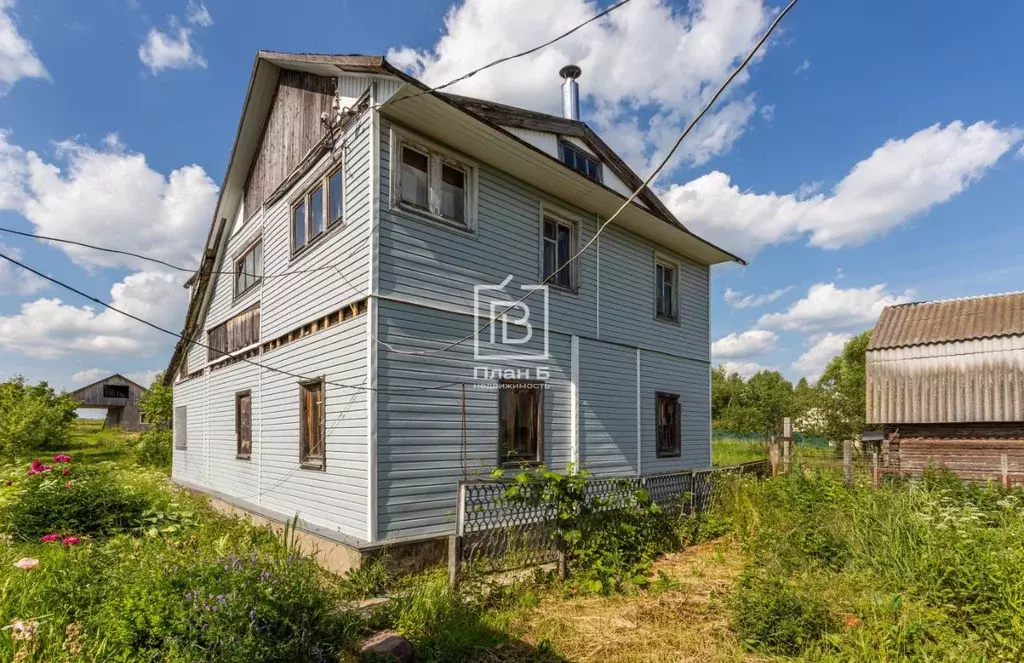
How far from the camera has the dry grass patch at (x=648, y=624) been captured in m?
5.03

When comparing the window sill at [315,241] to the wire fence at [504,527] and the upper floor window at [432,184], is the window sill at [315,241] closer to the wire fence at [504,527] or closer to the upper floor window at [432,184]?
the upper floor window at [432,184]

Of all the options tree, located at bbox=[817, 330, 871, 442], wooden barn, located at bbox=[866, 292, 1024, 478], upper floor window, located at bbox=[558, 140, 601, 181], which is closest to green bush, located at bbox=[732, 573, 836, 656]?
upper floor window, located at bbox=[558, 140, 601, 181]

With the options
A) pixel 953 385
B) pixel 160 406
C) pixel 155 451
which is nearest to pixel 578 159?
pixel 953 385

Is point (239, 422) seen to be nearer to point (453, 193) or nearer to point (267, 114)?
point (267, 114)

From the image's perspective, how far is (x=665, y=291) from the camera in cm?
1320

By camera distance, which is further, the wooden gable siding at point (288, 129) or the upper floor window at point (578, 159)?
the upper floor window at point (578, 159)

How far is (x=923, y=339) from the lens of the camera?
652 inches

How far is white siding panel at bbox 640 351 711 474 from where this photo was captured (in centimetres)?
1183

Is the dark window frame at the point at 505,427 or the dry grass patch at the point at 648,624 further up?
the dark window frame at the point at 505,427

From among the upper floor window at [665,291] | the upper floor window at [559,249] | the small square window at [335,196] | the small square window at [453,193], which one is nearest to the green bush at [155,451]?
the small square window at [335,196]

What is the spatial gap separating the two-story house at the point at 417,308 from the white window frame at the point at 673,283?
0.19 feet

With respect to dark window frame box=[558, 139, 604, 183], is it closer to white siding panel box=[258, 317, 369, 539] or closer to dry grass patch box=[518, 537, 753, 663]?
white siding panel box=[258, 317, 369, 539]

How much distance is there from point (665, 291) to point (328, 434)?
27.5 feet

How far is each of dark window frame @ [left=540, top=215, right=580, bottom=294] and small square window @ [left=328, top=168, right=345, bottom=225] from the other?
3.45m
